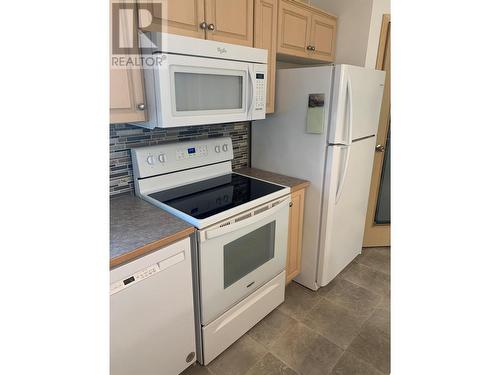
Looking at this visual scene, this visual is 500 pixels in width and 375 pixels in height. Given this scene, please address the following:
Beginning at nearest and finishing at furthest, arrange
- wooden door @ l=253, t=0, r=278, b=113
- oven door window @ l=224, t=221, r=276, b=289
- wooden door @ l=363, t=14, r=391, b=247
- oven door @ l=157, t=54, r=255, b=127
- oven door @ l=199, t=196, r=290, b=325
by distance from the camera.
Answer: oven door @ l=157, t=54, r=255, b=127, oven door @ l=199, t=196, r=290, b=325, oven door window @ l=224, t=221, r=276, b=289, wooden door @ l=253, t=0, r=278, b=113, wooden door @ l=363, t=14, r=391, b=247

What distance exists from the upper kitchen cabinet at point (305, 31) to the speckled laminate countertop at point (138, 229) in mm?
1311

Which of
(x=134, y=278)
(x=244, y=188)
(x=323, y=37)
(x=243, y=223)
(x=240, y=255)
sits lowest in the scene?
(x=240, y=255)

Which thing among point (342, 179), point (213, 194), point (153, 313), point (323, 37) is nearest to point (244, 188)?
point (213, 194)

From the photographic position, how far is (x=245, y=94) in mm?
1673

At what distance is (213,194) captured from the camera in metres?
1.73

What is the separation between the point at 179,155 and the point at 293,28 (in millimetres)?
1155

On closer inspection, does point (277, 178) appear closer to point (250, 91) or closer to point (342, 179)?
point (342, 179)

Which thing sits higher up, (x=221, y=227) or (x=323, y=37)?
(x=323, y=37)

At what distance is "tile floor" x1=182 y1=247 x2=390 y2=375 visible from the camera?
161 centimetres

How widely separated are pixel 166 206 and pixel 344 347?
4.45ft

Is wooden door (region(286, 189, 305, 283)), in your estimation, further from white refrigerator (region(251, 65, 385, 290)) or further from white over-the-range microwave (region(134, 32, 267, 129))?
white over-the-range microwave (region(134, 32, 267, 129))

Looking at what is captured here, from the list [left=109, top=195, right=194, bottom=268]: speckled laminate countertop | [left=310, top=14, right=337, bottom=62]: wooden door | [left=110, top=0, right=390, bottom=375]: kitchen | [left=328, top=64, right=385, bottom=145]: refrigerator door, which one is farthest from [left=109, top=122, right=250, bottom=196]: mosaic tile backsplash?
[left=310, top=14, right=337, bottom=62]: wooden door
